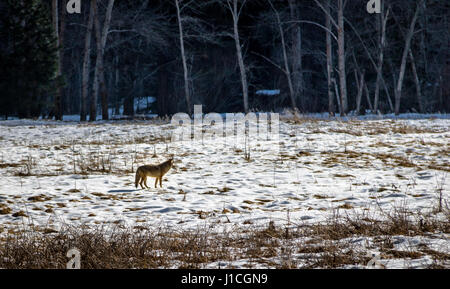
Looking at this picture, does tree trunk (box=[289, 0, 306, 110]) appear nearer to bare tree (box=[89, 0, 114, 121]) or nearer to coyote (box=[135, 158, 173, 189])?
bare tree (box=[89, 0, 114, 121])

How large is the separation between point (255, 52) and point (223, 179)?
78.5 feet

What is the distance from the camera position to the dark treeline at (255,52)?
26.8m

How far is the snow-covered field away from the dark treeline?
11.6m

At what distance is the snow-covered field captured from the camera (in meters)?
A: 6.20

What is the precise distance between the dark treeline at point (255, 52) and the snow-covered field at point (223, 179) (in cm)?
1155

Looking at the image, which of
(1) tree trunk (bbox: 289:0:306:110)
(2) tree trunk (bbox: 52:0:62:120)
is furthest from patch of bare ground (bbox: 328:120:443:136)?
(2) tree trunk (bbox: 52:0:62:120)

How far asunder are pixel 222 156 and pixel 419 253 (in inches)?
302

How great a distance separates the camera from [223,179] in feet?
29.4

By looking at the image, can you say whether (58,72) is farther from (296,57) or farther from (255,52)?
(296,57)
